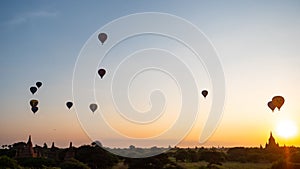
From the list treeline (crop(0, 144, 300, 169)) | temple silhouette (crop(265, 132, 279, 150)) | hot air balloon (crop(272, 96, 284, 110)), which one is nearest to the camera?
treeline (crop(0, 144, 300, 169))

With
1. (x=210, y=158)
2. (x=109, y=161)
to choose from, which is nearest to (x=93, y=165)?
(x=109, y=161)

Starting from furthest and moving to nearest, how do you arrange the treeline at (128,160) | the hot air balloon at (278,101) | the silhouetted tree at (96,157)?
the silhouetted tree at (96,157) → the hot air balloon at (278,101) → the treeline at (128,160)

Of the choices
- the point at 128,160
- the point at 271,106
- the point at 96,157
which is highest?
the point at 271,106

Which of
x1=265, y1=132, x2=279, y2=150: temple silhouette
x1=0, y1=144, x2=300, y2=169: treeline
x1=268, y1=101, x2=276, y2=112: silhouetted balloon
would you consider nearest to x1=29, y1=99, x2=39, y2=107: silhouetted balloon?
x1=0, y1=144, x2=300, y2=169: treeline

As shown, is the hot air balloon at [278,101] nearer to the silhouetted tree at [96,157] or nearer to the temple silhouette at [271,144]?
the silhouetted tree at [96,157]

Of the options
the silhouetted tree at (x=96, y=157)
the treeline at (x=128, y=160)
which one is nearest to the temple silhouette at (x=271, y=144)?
the treeline at (x=128, y=160)

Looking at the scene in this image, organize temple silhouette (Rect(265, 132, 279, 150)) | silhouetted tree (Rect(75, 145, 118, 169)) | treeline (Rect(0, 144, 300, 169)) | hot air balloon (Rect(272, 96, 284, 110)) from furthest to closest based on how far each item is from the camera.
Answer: temple silhouette (Rect(265, 132, 279, 150))
silhouetted tree (Rect(75, 145, 118, 169))
hot air balloon (Rect(272, 96, 284, 110))
treeline (Rect(0, 144, 300, 169))

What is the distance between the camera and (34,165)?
52.2 metres

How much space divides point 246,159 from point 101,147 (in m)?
34.2

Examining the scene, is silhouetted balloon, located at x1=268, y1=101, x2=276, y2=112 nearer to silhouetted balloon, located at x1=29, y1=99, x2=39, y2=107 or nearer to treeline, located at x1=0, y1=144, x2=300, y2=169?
treeline, located at x1=0, y1=144, x2=300, y2=169

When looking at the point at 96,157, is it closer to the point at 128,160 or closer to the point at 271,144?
the point at 128,160

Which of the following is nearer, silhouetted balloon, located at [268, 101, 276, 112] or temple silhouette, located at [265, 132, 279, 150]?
silhouetted balloon, located at [268, 101, 276, 112]

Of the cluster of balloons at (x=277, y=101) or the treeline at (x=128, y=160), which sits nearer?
the treeline at (x=128, y=160)

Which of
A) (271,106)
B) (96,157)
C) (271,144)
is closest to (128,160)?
(96,157)
